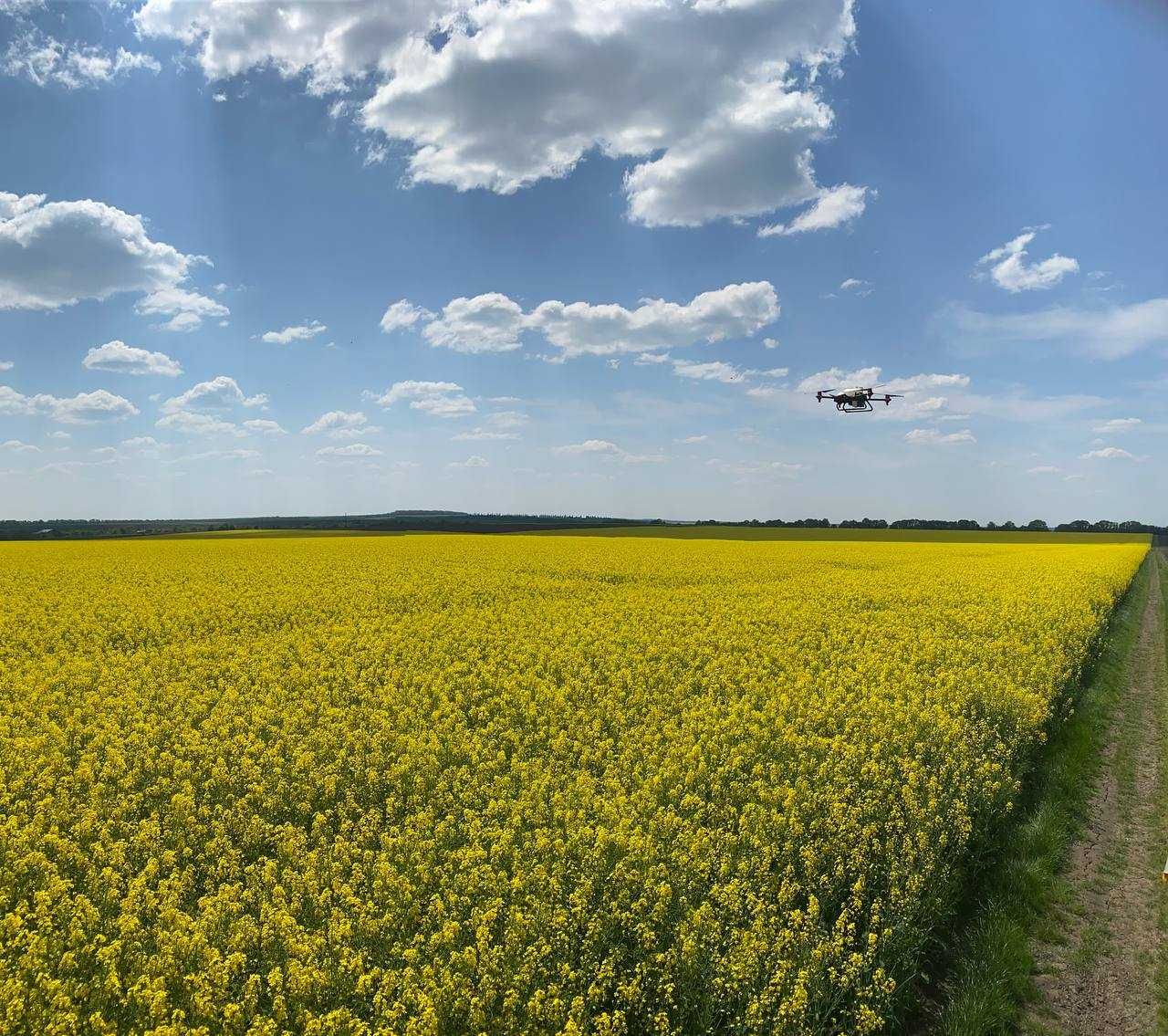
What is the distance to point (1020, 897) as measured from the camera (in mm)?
6762

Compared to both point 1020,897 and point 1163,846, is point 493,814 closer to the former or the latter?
point 1020,897

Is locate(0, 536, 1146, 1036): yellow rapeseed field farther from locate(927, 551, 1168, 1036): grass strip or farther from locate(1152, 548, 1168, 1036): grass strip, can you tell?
locate(1152, 548, 1168, 1036): grass strip

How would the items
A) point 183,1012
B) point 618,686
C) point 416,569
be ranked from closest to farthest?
point 183,1012 → point 618,686 → point 416,569

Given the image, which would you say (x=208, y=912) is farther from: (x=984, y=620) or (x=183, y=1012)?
(x=984, y=620)

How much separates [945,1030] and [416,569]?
2423cm

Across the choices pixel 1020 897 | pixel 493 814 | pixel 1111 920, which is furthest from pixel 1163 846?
pixel 493 814

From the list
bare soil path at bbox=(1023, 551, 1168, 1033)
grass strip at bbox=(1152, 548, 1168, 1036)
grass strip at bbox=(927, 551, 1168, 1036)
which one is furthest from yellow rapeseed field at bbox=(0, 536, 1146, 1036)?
grass strip at bbox=(1152, 548, 1168, 1036)

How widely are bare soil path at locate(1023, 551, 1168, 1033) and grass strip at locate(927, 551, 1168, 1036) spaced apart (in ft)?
0.40

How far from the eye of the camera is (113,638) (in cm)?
1506

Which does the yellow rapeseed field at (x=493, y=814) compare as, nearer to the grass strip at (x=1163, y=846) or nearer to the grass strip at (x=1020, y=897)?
the grass strip at (x=1020, y=897)

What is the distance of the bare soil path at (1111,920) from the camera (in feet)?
18.0

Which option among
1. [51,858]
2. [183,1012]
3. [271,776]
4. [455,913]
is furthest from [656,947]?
[51,858]

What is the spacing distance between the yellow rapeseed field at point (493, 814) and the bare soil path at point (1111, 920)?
957 millimetres

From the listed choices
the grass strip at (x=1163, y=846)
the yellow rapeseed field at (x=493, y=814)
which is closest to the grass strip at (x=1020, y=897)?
the grass strip at (x=1163, y=846)
